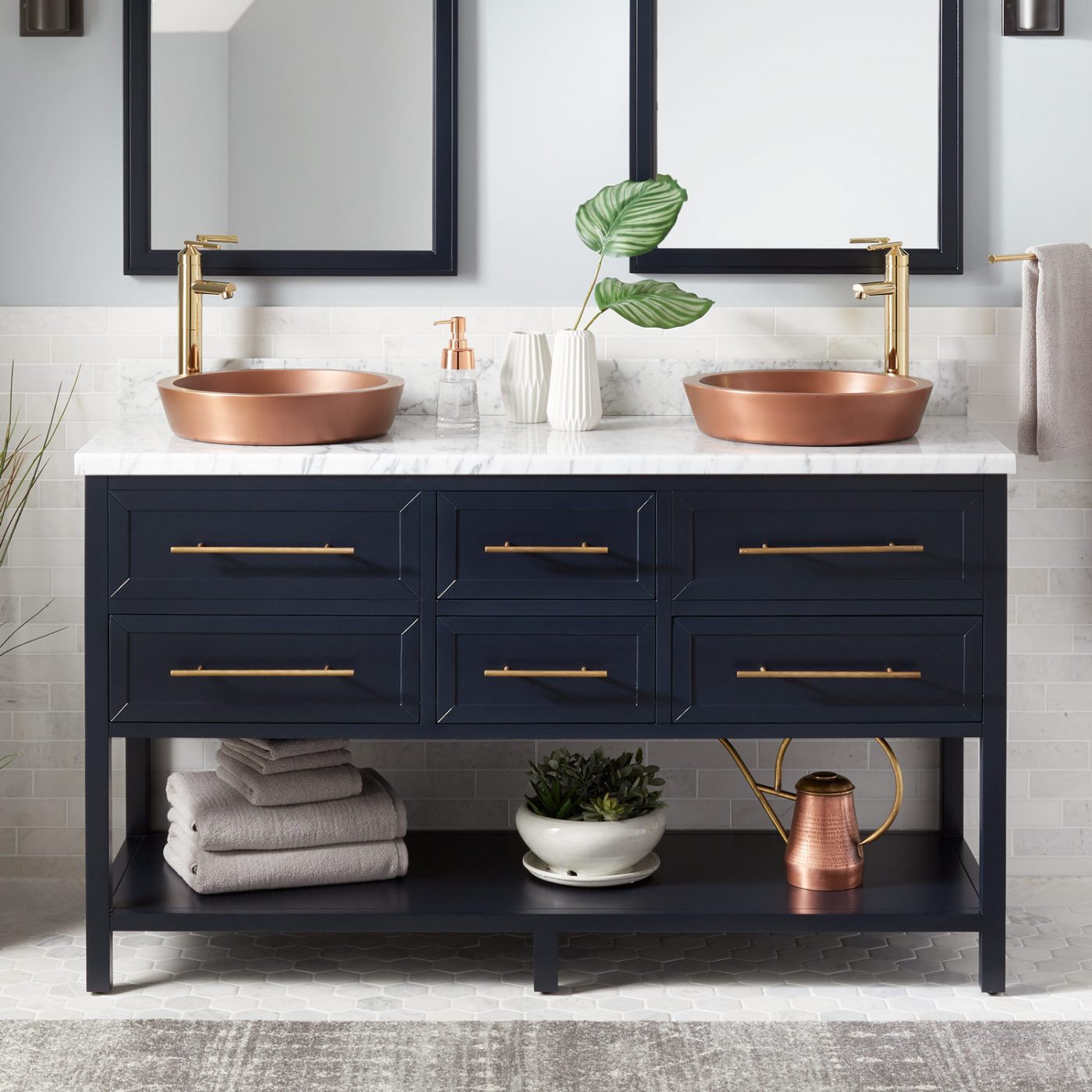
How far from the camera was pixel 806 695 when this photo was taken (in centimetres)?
240

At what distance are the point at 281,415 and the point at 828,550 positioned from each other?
0.90 metres

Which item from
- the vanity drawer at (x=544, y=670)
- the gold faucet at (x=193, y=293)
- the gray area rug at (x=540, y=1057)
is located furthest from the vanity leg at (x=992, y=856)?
the gold faucet at (x=193, y=293)

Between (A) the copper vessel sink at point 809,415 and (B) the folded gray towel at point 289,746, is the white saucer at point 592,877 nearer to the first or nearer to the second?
(B) the folded gray towel at point 289,746

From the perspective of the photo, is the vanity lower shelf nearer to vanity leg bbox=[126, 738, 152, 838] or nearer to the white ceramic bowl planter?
the white ceramic bowl planter

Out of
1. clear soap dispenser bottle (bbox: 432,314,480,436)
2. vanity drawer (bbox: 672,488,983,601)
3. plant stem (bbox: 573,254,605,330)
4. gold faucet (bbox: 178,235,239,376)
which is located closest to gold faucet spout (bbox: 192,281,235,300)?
gold faucet (bbox: 178,235,239,376)

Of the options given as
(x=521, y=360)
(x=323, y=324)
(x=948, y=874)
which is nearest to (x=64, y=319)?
(x=323, y=324)

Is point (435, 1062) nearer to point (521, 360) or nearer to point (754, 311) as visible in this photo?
point (521, 360)

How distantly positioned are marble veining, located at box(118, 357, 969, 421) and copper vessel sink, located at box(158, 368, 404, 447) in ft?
1.04

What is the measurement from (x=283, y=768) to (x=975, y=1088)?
4.07 feet

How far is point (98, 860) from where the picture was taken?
2.43 meters

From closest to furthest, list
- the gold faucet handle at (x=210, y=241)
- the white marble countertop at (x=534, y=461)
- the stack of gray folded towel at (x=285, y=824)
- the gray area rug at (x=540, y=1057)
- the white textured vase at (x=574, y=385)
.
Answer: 1. the gray area rug at (x=540, y=1057)
2. the white marble countertop at (x=534, y=461)
3. the stack of gray folded towel at (x=285, y=824)
4. the white textured vase at (x=574, y=385)
5. the gold faucet handle at (x=210, y=241)

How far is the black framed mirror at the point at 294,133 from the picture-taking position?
2.78 metres

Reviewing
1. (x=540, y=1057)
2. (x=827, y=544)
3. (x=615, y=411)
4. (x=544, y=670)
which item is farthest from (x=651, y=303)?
(x=540, y=1057)

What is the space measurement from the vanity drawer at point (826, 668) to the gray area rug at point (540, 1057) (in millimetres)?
502
